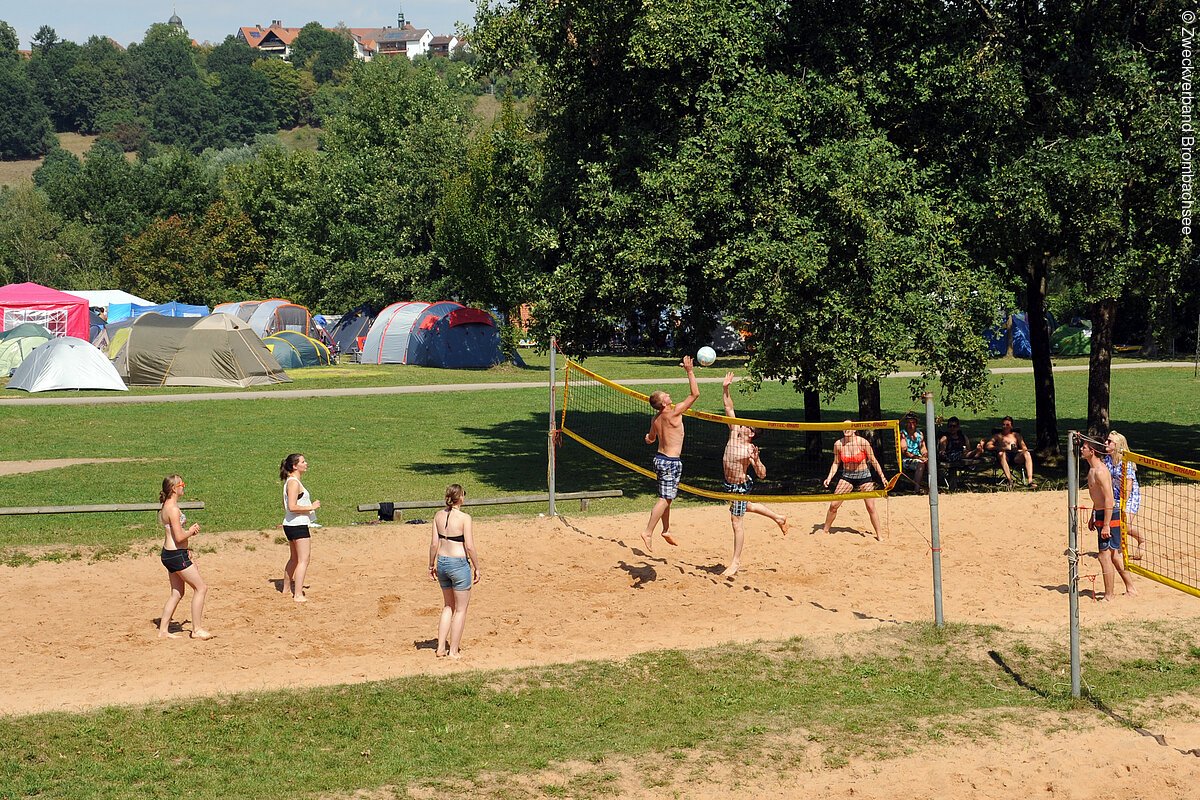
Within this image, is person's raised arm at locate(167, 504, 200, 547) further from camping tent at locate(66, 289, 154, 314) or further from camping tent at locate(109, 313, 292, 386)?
camping tent at locate(66, 289, 154, 314)

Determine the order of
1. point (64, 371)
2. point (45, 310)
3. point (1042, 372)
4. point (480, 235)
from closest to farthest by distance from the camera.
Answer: point (1042, 372) < point (64, 371) < point (480, 235) < point (45, 310)

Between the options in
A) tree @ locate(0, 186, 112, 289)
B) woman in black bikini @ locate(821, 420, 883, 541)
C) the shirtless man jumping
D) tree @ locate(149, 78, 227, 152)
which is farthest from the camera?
tree @ locate(149, 78, 227, 152)

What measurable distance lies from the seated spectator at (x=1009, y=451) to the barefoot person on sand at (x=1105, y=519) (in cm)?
689

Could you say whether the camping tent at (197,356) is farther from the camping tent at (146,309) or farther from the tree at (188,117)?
the tree at (188,117)

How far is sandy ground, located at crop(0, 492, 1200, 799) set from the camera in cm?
889

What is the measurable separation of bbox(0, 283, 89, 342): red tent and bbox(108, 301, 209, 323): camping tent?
4763mm

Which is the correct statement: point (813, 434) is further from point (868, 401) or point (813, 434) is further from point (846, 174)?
point (846, 174)

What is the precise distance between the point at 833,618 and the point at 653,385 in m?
24.9

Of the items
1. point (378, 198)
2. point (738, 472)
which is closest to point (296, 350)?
point (378, 198)

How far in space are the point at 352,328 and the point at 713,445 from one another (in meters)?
27.4

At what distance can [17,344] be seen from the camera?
3953 cm

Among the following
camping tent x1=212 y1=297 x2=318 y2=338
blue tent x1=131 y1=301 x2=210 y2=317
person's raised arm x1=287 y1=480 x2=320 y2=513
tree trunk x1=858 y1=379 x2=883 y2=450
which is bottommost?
person's raised arm x1=287 y1=480 x2=320 y2=513

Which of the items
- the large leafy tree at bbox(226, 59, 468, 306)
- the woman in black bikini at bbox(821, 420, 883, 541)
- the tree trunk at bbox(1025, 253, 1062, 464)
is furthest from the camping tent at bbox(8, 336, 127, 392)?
the woman in black bikini at bbox(821, 420, 883, 541)

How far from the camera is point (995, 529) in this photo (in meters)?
16.0
